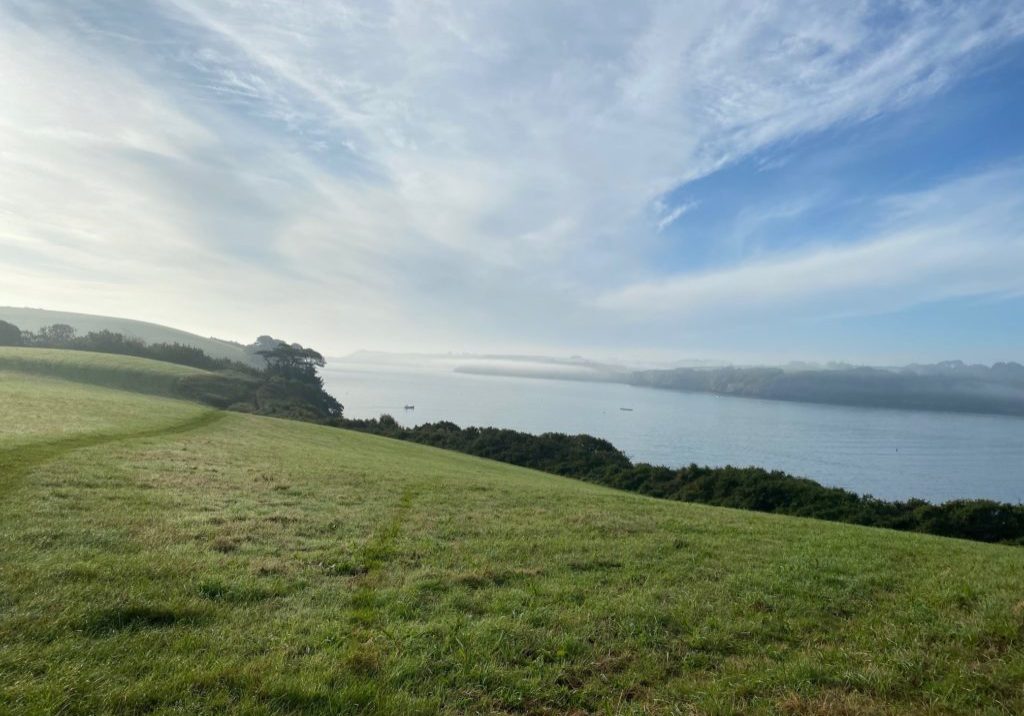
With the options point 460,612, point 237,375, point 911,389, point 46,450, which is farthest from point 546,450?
point 911,389

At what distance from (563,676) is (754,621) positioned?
3.02 meters

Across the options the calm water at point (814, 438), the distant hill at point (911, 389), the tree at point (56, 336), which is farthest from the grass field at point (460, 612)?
the distant hill at point (911, 389)

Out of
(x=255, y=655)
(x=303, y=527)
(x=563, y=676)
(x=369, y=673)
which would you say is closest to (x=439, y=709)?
(x=369, y=673)

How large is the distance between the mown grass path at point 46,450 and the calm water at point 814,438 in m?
61.3

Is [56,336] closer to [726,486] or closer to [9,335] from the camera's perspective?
[9,335]

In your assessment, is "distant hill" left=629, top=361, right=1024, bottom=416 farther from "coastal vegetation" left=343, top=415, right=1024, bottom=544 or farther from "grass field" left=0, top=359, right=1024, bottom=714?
"grass field" left=0, top=359, right=1024, bottom=714

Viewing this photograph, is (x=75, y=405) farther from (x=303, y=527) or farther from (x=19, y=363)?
(x=19, y=363)

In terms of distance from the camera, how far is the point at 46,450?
1453 cm

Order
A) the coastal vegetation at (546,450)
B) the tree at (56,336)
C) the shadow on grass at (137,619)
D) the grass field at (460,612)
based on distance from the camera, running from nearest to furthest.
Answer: the grass field at (460,612)
the shadow on grass at (137,619)
the coastal vegetation at (546,450)
the tree at (56,336)

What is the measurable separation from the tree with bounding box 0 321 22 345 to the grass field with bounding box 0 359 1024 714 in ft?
308

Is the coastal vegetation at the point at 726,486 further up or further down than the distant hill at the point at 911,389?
further down

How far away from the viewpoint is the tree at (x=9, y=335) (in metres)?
77.4

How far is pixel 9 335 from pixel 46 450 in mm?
93101

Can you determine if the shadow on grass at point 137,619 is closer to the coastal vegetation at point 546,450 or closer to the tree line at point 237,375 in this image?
the coastal vegetation at point 546,450
